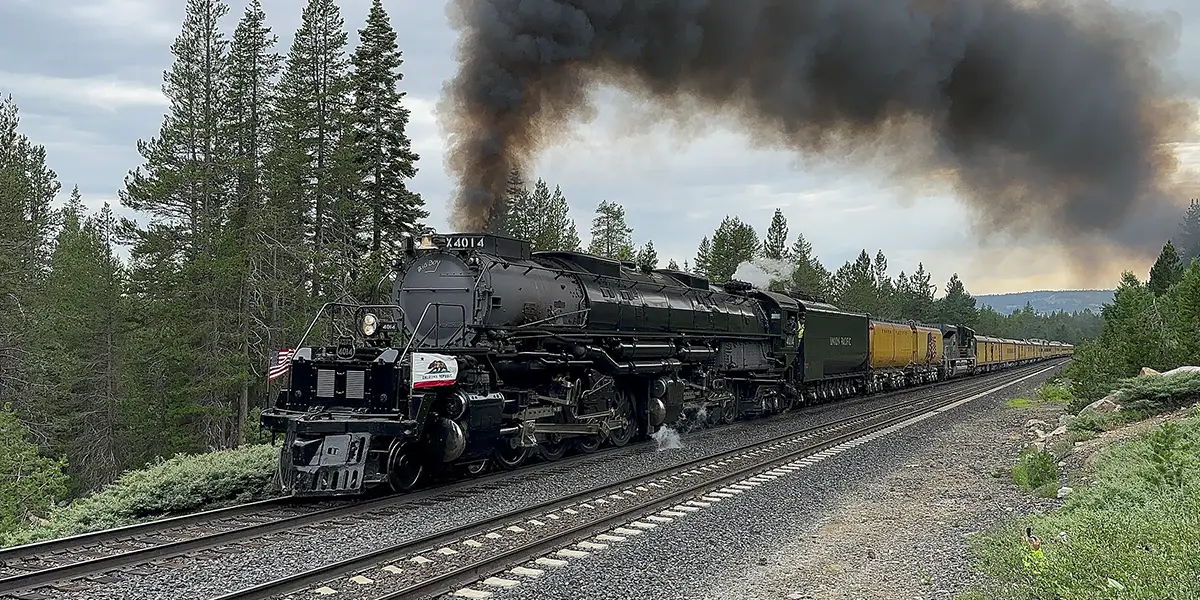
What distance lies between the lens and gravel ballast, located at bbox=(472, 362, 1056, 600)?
711 centimetres

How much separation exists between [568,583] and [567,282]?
25.5 ft

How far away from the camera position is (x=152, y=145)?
1058 inches

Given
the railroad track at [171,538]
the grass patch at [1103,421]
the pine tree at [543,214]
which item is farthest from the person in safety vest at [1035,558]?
the pine tree at [543,214]

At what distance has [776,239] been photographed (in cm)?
7450

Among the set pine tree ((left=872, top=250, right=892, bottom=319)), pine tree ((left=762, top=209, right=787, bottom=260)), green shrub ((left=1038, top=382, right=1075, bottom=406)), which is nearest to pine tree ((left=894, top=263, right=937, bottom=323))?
pine tree ((left=872, top=250, right=892, bottom=319))

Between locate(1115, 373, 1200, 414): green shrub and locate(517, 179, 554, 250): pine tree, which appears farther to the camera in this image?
locate(517, 179, 554, 250): pine tree

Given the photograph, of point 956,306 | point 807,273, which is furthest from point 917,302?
point 807,273

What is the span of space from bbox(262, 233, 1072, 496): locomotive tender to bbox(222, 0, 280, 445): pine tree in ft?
45.6

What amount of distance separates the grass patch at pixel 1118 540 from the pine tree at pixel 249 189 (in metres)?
22.3

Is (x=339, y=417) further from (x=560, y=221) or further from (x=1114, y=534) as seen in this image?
(x=560, y=221)

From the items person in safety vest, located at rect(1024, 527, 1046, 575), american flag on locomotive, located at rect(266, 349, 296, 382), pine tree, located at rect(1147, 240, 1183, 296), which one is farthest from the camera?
pine tree, located at rect(1147, 240, 1183, 296)

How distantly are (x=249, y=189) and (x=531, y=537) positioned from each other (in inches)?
883

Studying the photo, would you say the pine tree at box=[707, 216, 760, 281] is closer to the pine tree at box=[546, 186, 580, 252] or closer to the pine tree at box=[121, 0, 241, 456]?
the pine tree at box=[546, 186, 580, 252]

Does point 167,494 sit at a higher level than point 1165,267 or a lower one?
lower
